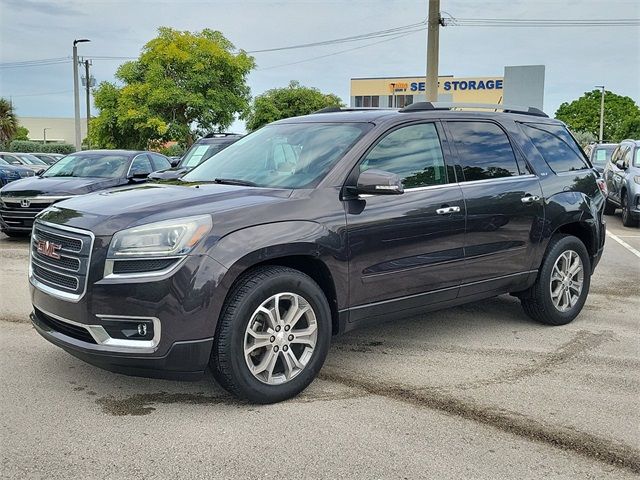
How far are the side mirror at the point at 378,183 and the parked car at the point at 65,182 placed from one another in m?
5.83

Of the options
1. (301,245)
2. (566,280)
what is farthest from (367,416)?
(566,280)

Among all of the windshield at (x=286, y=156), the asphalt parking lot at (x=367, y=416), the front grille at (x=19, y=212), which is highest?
the windshield at (x=286, y=156)

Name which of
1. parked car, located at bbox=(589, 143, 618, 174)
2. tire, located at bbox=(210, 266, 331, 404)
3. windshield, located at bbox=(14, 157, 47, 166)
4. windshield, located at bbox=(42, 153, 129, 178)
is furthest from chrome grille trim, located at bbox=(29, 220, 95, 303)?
windshield, located at bbox=(14, 157, 47, 166)

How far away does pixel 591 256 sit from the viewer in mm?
6070

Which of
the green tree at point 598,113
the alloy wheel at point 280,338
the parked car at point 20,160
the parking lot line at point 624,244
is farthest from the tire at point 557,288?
the green tree at point 598,113

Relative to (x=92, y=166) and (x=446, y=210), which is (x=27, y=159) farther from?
(x=446, y=210)

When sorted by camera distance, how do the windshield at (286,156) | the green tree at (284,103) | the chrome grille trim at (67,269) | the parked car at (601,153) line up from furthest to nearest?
the green tree at (284,103)
the parked car at (601,153)
the windshield at (286,156)
the chrome grille trim at (67,269)

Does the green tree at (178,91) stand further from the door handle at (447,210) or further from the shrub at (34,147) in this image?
the door handle at (447,210)

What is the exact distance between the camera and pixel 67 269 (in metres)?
3.73

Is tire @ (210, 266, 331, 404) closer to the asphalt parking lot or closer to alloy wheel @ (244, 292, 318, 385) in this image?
alloy wheel @ (244, 292, 318, 385)

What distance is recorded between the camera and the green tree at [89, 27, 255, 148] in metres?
29.0

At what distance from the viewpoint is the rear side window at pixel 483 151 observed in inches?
195

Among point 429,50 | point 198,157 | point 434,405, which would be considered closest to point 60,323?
point 434,405

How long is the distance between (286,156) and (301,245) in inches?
39.1
